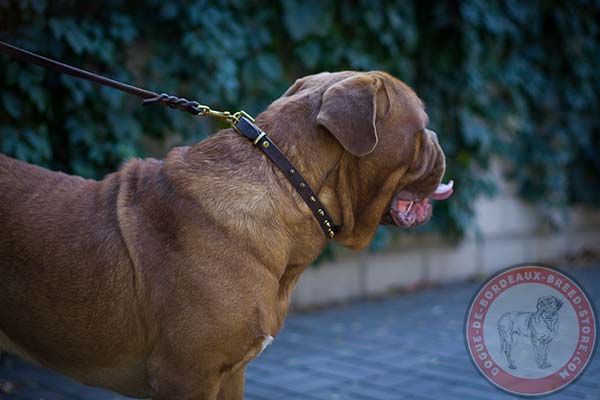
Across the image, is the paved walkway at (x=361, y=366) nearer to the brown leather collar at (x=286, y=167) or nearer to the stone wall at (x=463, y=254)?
the stone wall at (x=463, y=254)

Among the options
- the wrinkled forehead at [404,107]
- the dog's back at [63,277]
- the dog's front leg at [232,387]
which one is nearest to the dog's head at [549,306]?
the wrinkled forehead at [404,107]

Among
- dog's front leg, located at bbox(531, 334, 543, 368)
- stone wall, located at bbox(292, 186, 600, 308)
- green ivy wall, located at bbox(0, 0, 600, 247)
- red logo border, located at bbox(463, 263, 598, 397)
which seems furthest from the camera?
stone wall, located at bbox(292, 186, 600, 308)

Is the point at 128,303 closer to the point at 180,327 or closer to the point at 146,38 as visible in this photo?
the point at 180,327

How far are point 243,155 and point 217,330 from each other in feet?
2.29

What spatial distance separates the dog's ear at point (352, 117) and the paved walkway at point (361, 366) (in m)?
1.95

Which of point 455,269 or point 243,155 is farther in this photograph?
point 455,269

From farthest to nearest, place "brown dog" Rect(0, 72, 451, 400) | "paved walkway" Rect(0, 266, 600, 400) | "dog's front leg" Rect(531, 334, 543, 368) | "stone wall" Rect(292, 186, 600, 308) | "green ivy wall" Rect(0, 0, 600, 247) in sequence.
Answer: "stone wall" Rect(292, 186, 600, 308) < "green ivy wall" Rect(0, 0, 600, 247) < "paved walkway" Rect(0, 266, 600, 400) < "dog's front leg" Rect(531, 334, 543, 368) < "brown dog" Rect(0, 72, 451, 400)

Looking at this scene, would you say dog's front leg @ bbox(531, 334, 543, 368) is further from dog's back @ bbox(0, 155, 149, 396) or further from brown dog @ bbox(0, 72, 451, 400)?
dog's back @ bbox(0, 155, 149, 396)

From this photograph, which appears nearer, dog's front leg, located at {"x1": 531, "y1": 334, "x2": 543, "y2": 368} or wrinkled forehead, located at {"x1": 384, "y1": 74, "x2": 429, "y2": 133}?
wrinkled forehead, located at {"x1": 384, "y1": 74, "x2": 429, "y2": 133}

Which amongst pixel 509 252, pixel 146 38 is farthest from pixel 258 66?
pixel 509 252

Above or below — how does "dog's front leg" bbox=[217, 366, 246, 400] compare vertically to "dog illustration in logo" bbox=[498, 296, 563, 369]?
above

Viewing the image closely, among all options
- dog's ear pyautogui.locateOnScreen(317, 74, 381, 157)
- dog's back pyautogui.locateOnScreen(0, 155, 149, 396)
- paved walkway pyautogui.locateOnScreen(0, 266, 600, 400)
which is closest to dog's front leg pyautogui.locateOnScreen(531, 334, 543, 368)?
paved walkway pyautogui.locateOnScreen(0, 266, 600, 400)

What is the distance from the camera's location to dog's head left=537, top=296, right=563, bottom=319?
10.1ft

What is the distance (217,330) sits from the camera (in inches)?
87.9
